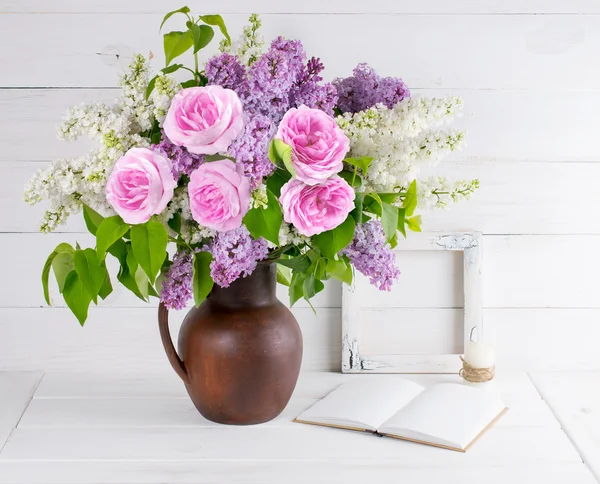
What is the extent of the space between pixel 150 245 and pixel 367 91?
14.5 inches

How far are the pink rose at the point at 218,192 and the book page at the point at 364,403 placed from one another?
401 millimetres

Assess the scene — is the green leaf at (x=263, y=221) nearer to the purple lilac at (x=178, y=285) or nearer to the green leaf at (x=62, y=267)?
the purple lilac at (x=178, y=285)

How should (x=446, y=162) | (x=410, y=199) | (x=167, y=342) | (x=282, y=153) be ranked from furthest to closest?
(x=446, y=162) → (x=167, y=342) → (x=410, y=199) → (x=282, y=153)

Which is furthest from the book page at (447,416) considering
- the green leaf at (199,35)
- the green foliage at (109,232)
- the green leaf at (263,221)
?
the green leaf at (199,35)

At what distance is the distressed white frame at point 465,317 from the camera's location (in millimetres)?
1421

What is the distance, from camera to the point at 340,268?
1063 millimetres

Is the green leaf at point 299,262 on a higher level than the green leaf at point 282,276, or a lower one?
higher

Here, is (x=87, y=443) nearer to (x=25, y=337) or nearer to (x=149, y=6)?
(x=25, y=337)

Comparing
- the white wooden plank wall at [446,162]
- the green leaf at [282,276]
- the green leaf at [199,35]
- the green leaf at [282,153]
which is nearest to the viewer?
the green leaf at [282,153]

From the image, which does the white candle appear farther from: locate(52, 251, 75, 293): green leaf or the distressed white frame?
locate(52, 251, 75, 293): green leaf

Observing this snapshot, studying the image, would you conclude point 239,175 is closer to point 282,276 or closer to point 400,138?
point 400,138

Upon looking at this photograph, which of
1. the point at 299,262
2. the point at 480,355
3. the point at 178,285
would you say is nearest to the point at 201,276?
the point at 178,285

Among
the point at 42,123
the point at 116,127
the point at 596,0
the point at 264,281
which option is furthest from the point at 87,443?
the point at 596,0

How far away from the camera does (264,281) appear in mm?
1136
